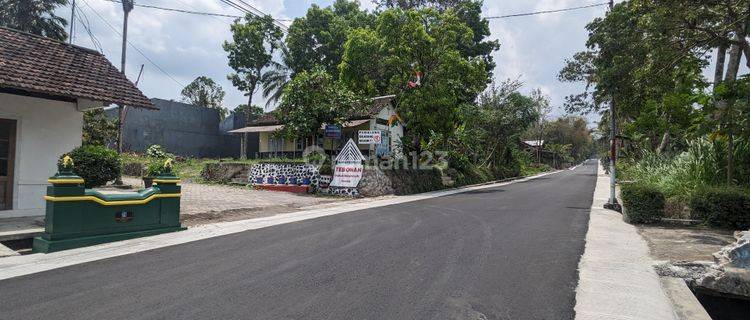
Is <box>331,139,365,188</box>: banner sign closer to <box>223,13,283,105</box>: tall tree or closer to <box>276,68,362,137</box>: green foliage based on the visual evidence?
<box>276,68,362,137</box>: green foliage

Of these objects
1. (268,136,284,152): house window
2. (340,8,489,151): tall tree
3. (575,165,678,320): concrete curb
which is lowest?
(575,165,678,320): concrete curb

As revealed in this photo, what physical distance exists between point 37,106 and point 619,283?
39.4 ft

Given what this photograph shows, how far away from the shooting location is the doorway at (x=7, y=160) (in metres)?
9.54

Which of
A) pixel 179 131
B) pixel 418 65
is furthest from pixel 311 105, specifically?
pixel 179 131

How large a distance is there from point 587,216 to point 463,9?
1123 inches

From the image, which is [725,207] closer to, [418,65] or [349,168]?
[349,168]

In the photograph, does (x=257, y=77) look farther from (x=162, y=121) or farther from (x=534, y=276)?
(x=534, y=276)

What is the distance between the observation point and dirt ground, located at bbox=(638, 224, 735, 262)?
7086mm

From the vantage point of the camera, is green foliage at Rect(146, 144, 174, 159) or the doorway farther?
green foliage at Rect(146, 144, 174, 159)

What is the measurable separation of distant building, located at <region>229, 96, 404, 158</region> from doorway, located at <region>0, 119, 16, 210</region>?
47.6 feet

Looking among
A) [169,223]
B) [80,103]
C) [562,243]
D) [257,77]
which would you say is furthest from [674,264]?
[257,77]

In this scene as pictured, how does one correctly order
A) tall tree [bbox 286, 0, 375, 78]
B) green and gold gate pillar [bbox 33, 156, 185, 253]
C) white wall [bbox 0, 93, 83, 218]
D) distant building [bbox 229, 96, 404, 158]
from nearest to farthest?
green and gold gate pillar [bbox 33, 156, 185, 253]
white wall [bbox 0, 93, 83, 218]
distant building [bbox 229, 96, 404, 158]
tall tree [bbox 286, 0, 375, 78]

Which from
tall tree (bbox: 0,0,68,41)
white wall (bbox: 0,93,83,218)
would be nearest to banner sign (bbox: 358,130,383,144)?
white wall (bbox: 0,93,83,218)

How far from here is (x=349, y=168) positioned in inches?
754
